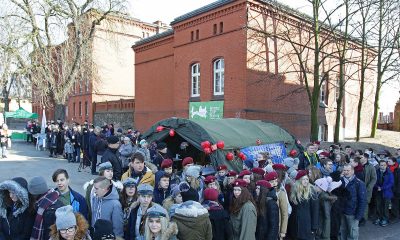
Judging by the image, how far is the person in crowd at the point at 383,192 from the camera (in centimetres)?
935

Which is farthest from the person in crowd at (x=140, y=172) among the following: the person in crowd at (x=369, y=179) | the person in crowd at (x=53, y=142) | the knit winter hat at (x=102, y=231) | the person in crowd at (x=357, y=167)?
the person in crowd at (x=53, y=142)

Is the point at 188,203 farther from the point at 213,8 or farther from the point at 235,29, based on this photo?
the point at 213,8

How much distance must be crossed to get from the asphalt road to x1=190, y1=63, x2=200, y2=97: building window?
9.46 metres

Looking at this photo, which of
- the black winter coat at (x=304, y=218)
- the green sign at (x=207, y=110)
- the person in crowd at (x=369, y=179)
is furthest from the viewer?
the green sign at (x=207, y=110)

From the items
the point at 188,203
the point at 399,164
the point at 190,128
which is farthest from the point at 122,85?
the point at 188,203

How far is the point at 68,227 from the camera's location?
3523mm

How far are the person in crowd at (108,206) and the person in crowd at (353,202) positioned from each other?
193 inches

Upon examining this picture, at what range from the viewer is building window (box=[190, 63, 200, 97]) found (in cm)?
2312

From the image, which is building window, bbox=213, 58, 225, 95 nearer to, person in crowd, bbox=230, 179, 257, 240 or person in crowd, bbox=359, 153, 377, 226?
person in crowd, bbox=359, 153, 377, 226

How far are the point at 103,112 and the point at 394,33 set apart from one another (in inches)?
1009

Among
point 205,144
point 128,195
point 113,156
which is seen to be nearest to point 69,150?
point 205,144

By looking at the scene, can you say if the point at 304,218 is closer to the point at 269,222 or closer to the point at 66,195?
the point at 269,222

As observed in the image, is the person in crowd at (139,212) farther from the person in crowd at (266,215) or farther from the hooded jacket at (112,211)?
the person in crowd at (266,215)

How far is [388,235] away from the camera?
329 inches
